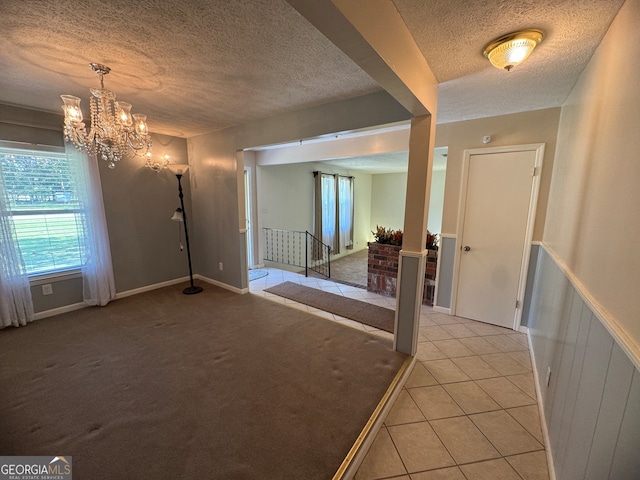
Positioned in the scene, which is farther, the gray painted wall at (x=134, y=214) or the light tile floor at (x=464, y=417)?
the gray painted wall at (x=134, y=214)

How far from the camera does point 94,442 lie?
4.88ft

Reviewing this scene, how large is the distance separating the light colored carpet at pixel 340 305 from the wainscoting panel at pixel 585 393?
54.9 inches

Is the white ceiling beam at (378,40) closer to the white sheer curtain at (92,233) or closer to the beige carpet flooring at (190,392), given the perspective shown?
the beige carpet flooring at (190,392)

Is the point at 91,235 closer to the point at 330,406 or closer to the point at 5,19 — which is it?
the point at 5,19

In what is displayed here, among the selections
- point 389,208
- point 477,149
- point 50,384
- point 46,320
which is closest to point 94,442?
point 50,384

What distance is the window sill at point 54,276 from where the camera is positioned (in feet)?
9.41

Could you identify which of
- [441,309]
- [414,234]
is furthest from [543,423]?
[441,309]

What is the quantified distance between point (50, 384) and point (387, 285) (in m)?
3.65

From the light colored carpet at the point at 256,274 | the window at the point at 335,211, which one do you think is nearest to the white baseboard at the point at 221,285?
the light colored carpet at the point at 256,274

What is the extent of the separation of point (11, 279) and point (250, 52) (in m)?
3.29

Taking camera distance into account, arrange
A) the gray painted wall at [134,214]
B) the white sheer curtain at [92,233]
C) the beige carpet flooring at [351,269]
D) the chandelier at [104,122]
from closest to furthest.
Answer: the chandelier at [104,122]
the gray painted wall at [134,214]
the white sheer curtain at [92,233]
the beige carpet flooring at [351,269]

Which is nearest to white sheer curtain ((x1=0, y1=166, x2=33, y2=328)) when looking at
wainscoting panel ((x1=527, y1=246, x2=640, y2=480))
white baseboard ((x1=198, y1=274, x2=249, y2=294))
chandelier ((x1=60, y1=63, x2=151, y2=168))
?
chandelier ((x1=60, y1=63, x2=151, y2=168))

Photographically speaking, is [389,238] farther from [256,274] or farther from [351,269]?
[256,274]

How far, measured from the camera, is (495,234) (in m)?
2.92
